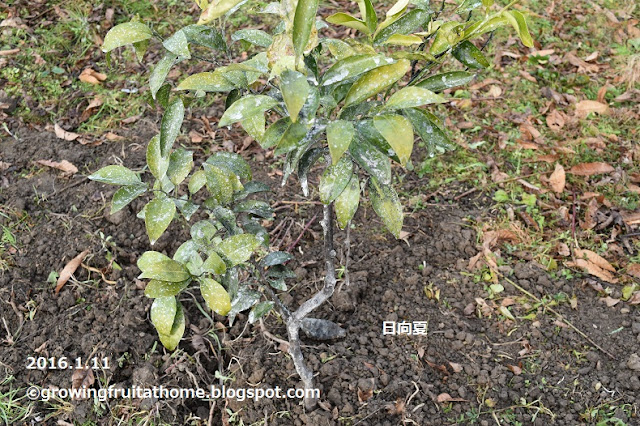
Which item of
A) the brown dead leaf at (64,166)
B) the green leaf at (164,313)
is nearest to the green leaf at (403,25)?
the green leaf at (164,313)

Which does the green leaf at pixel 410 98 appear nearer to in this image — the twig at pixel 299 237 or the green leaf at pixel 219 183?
the green leaf at pixel 219 183

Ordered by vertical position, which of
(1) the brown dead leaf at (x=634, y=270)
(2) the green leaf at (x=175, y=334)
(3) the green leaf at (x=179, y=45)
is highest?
(3) the green leaf at (x=179, y=45)

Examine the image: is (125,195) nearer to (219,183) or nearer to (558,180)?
(219,183)

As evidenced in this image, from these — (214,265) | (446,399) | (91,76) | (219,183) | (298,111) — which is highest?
(298,111)

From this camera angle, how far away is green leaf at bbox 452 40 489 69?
4.86 feet

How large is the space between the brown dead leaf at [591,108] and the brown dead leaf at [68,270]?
279 centimetres

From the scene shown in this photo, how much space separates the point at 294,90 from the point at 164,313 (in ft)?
2.35

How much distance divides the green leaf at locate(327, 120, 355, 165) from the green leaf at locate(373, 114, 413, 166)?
2.4 inches

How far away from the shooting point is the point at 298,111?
1.16 meters

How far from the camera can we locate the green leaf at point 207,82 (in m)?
1.40

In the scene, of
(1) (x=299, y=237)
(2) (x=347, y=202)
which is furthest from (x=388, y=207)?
(1) (x=299, y=237)

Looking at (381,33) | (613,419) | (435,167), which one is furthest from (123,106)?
(613,419)

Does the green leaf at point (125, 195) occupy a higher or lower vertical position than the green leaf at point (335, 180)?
lower

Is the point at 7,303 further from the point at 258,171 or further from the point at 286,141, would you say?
the point at 286,141
